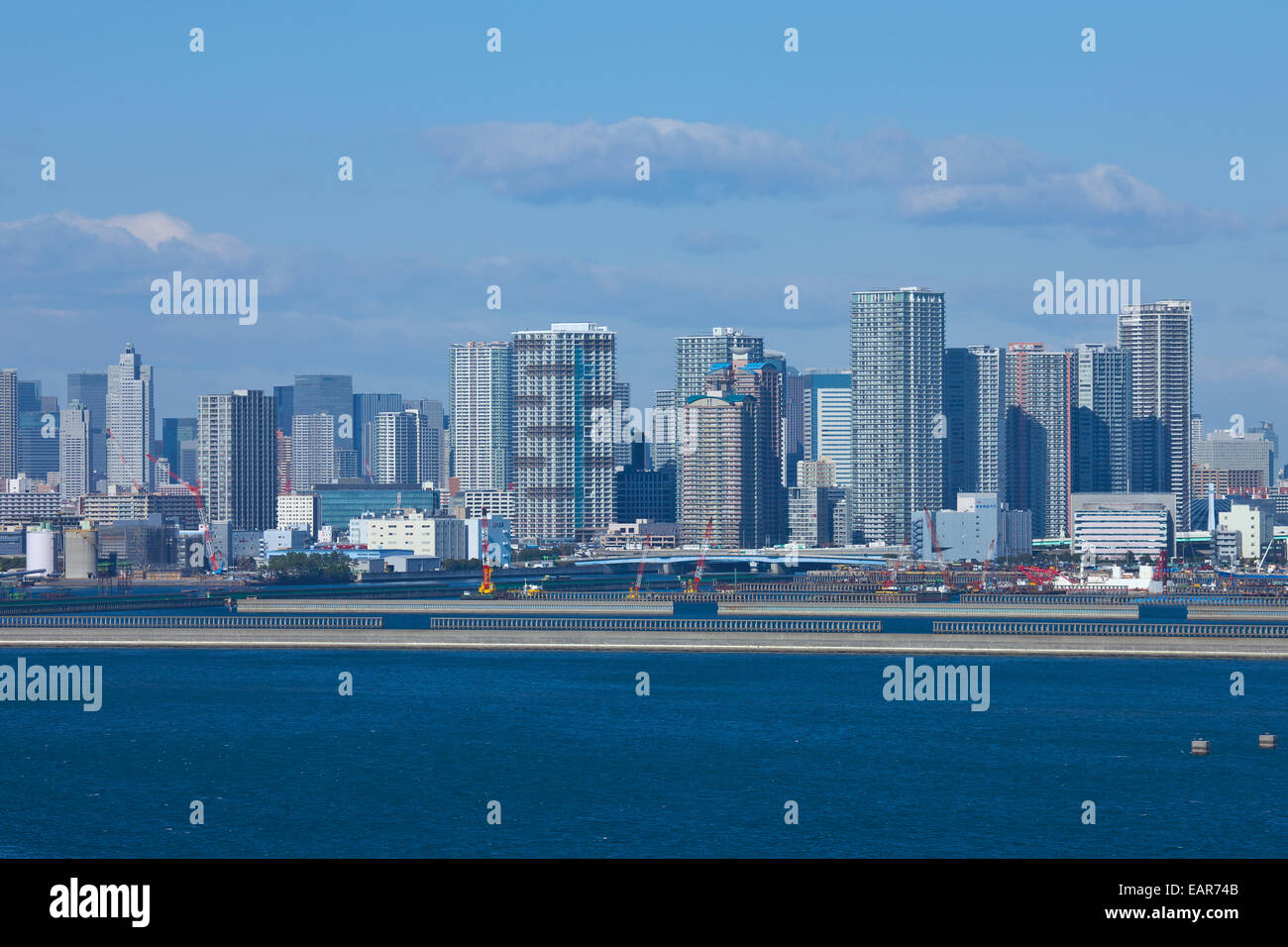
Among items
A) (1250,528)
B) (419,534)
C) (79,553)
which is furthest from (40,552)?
(1250,528)

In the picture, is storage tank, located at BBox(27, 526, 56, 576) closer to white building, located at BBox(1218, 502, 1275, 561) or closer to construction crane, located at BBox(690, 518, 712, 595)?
construction crane, located at BBox(690, 518, 712, 595)

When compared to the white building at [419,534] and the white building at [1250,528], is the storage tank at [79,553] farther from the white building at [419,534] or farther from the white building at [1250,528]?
the white building at [1250,528]

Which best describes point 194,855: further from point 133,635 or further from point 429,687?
point 133,635

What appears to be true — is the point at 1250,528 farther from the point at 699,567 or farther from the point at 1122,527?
the point at 699,567

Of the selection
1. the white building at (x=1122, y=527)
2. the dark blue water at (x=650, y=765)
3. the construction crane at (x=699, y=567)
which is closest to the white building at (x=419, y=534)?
the construction crane at (x=699, y=567)

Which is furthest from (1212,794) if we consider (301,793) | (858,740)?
(301,793)

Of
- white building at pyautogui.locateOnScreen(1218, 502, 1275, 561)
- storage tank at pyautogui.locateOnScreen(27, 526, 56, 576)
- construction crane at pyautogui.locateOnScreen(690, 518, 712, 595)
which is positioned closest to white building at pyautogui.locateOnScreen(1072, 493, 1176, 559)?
white building at pyautogui.locateOnScreen(1218, 502, 1275, 561)
